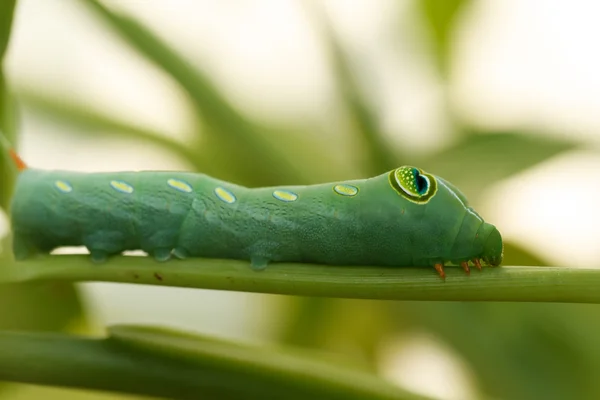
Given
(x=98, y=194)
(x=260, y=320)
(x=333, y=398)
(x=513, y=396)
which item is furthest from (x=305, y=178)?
(x=333, y=398)

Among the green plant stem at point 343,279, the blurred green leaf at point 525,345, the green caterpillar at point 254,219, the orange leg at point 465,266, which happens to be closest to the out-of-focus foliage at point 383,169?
the blurred green leaf at point 525,345

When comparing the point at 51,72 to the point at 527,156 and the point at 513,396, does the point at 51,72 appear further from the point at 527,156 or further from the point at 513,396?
the point at 513,396

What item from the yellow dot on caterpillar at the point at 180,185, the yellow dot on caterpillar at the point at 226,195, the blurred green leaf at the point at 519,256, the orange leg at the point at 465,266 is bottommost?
the orange leg at the point at 465,266

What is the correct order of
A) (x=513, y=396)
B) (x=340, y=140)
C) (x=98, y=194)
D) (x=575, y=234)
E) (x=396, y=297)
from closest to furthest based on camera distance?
(x=396, y=297), (x=98, y=194), (x=513, y=396), (x=575, y=234), (x=340, y=140)

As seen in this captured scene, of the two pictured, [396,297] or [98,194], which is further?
[98,194]

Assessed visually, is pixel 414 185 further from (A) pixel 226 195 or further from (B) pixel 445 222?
(A) pixel 226 195

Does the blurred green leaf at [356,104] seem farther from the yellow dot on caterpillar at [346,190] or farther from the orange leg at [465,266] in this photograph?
the orange leg at [465,266]
